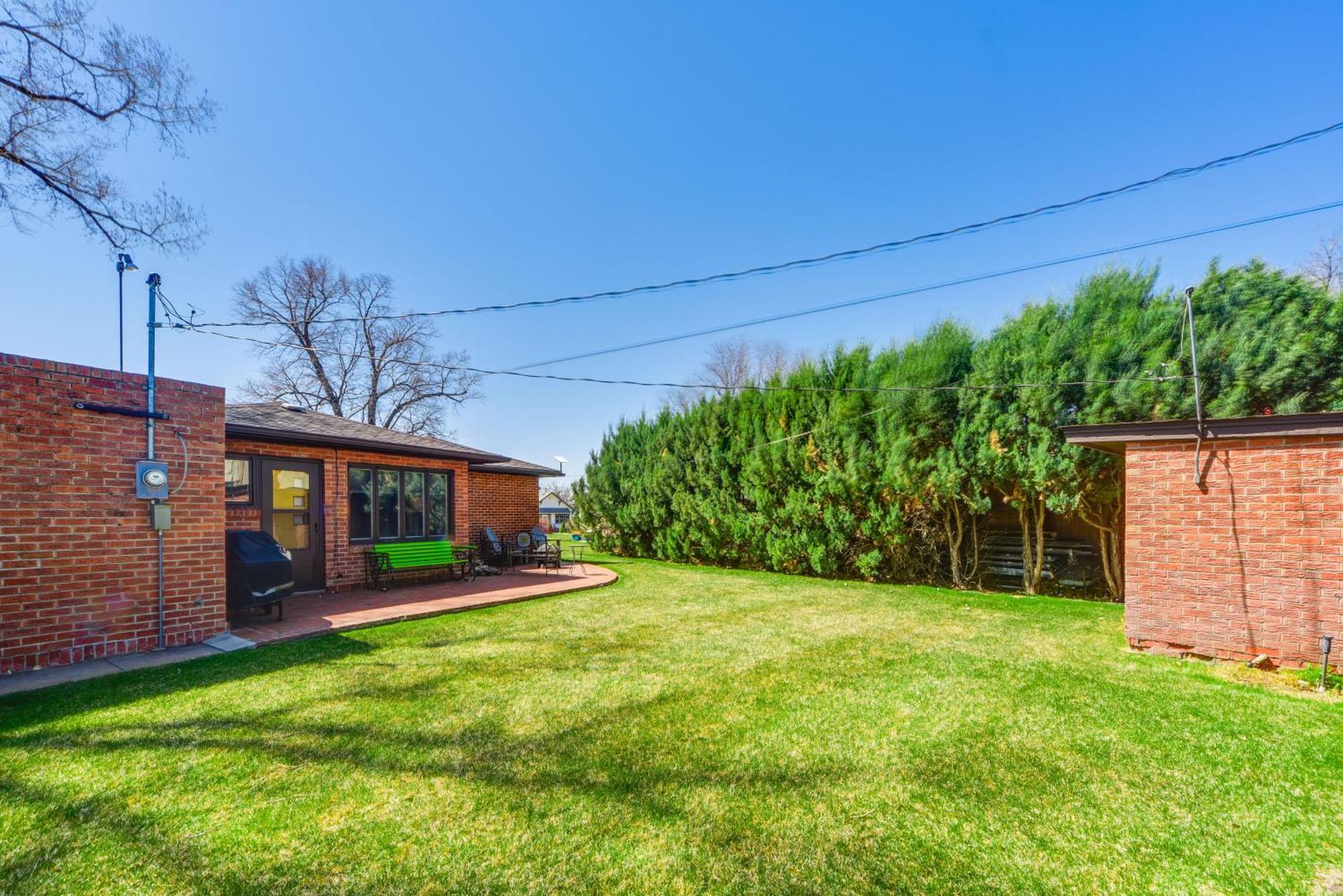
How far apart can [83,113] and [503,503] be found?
1002 centimetres

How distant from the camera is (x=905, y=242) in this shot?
789 cm

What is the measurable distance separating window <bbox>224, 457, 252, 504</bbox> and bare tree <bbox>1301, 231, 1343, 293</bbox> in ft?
69.9

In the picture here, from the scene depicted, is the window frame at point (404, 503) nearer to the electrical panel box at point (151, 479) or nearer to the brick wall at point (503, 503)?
the brick wall at point (503, 503)

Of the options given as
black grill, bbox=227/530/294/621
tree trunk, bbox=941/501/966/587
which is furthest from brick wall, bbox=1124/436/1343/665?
black grill, bbox=227/530/294/621

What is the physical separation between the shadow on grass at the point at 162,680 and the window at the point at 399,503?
12.9 feet

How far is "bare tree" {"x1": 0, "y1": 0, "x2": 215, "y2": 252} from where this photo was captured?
8.03m

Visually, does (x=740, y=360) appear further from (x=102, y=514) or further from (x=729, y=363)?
(x=102, y=514)

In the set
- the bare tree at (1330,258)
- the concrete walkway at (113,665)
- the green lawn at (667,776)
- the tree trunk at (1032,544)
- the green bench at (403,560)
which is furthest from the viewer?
the bare tree at (1330,258)

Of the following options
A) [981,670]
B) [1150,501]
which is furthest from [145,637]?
[1150,501]

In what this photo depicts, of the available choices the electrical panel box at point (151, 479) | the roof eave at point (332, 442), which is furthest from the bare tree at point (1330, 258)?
the electrical panel box at point (151, 479)

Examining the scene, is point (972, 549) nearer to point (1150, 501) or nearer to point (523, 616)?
point (1150, 501)

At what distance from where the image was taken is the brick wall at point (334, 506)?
307 inches

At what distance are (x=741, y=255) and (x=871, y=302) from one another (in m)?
2.64

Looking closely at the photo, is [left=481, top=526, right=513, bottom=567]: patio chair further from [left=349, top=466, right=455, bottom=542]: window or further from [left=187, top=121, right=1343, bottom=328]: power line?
[left=187, top=121, right=1343, bottom=328]: power line
